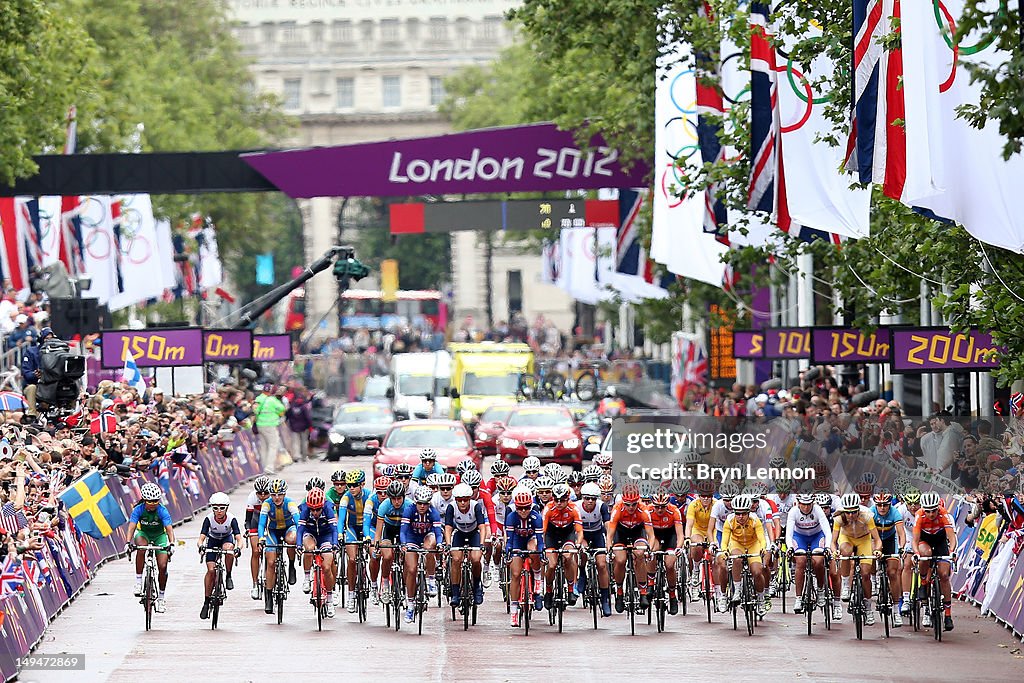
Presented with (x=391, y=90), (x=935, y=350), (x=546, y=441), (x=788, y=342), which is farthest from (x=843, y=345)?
(x=391, y=90)

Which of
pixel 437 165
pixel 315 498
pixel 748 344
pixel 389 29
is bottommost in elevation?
pixel 315 498

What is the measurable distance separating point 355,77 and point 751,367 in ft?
239

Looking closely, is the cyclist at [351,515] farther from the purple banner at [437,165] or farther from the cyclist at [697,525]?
the purple banner at [437,165]

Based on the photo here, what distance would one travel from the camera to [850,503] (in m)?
20.6

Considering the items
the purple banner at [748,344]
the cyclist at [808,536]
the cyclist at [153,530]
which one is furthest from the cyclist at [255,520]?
the purple banner at [748,344]

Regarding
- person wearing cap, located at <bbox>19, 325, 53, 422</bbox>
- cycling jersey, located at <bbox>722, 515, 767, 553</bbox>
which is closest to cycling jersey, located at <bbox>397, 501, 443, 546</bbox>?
cycling jersey, located at <bbox>722, 515, 767, 553</bbox>

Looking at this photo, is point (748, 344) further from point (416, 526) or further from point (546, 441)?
point (416, 526)

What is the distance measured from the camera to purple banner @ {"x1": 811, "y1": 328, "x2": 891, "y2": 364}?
30422 mm

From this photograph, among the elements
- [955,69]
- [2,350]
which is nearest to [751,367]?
[2,350]

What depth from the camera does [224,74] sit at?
71.9 metres

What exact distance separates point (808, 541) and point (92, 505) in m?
8.40

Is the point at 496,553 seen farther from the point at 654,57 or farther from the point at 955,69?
the point at 654,57

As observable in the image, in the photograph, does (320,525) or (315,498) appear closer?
(315,498)

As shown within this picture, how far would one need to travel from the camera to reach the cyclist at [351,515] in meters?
21.6
